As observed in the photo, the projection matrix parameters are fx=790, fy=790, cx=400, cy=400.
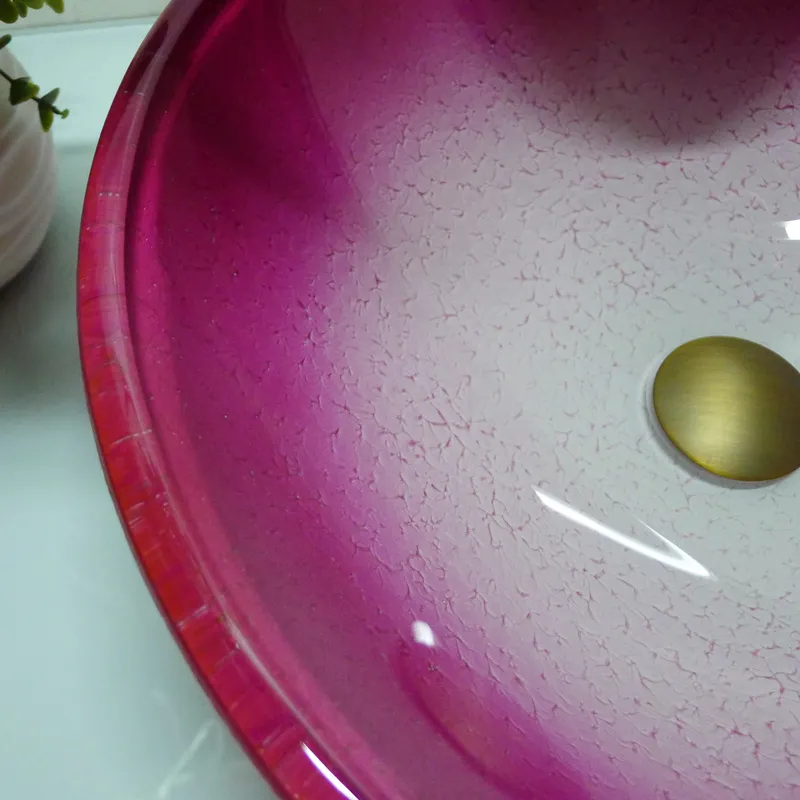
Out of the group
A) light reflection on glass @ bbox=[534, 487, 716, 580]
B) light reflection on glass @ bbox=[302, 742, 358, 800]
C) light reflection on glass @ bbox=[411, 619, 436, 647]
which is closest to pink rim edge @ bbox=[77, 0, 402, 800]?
light reflection on glass @ bbox=[302, 742, 358, 800]

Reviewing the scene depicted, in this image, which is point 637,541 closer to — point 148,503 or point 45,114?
point 148,503

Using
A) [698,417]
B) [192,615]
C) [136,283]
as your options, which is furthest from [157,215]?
[698,417]

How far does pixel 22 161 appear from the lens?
0.45m

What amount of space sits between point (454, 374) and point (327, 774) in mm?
268

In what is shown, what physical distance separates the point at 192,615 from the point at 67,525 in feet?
0.79

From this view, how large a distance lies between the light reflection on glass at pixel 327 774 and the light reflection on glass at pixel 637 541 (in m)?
0.23

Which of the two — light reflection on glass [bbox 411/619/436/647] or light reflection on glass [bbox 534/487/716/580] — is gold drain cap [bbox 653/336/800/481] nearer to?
light reflection on glass [bbox 534/487/716/580]

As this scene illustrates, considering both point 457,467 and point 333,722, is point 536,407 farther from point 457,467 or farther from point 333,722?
point 333,722

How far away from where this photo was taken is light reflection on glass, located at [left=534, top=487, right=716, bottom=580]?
0.43m

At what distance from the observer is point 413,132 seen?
47cm

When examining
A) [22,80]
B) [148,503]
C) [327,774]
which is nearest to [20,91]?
[22,80]

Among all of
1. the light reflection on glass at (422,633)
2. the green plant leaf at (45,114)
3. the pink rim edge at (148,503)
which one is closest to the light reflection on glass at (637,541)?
the light reflection on glass at (422,633)

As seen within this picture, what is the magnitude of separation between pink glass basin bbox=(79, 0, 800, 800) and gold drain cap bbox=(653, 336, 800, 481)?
0.05 ft

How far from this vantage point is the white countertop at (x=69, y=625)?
39 cm
